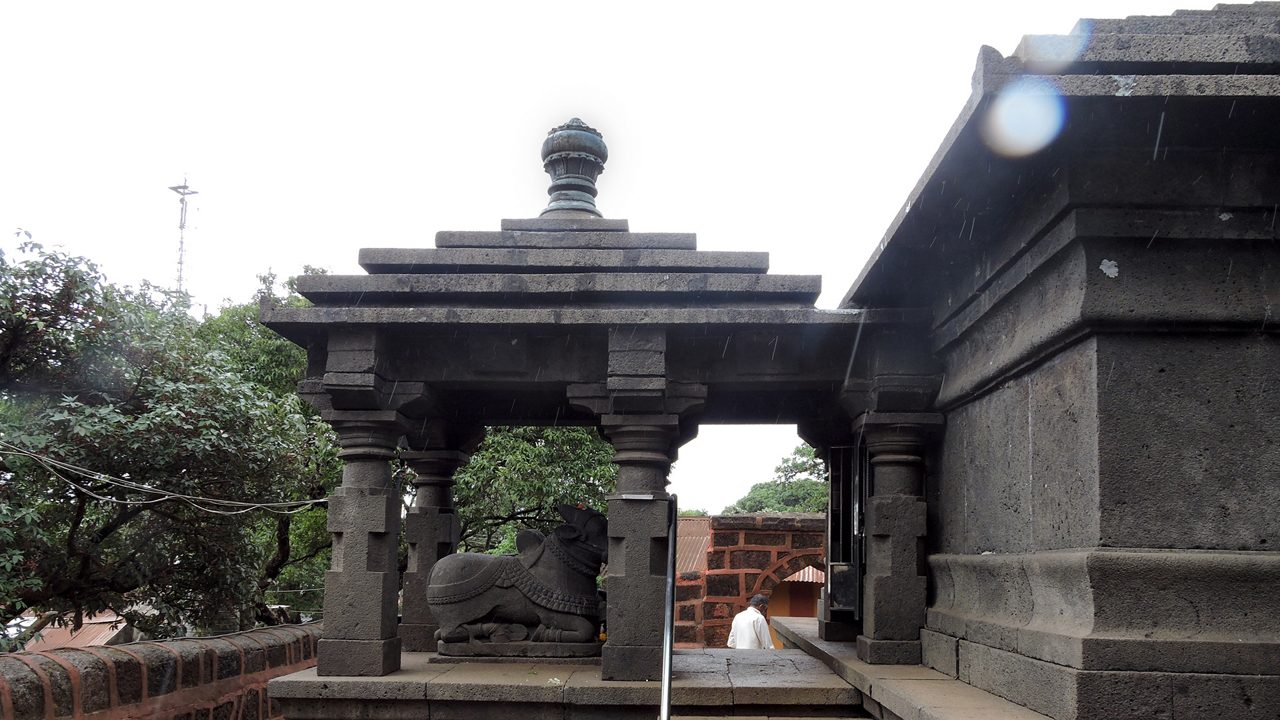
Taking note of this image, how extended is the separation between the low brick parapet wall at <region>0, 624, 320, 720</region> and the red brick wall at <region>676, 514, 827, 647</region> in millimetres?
5471

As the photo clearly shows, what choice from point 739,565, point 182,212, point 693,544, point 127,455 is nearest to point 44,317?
point 127,455

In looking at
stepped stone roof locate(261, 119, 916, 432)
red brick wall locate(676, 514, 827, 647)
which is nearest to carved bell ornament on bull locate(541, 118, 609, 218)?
stepped stone roof locate(261, 119, 916, 432)

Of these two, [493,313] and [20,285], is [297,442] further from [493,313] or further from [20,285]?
[493,313]

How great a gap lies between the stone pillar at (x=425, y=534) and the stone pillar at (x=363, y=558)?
1333mm

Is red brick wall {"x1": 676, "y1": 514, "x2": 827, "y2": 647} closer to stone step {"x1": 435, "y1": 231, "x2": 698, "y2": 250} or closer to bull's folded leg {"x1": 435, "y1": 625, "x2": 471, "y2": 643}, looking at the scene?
bull's folded leg {"x1": 435, "y1": 625, "x2": 471, "y2": 643}

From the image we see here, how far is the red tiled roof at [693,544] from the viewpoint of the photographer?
13492 millimetres

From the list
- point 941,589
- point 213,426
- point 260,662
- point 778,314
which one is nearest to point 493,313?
point 778,314

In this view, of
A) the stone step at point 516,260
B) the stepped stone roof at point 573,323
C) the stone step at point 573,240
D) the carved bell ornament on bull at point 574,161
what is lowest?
the stepped stone roof at point 573,323

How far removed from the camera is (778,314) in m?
5.50

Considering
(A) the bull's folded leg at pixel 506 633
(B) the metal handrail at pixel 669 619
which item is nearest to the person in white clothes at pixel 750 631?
(A) the bull's folded leg at pixel 506 633

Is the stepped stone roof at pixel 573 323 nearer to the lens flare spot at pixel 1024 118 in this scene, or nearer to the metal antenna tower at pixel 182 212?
the lens flare spot at pixel 1024 118

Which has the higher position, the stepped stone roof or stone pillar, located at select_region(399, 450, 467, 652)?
the stepped stone roof

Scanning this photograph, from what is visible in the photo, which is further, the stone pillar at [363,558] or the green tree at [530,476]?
the green tree at [530,476]

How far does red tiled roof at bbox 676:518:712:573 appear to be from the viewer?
1349cm
